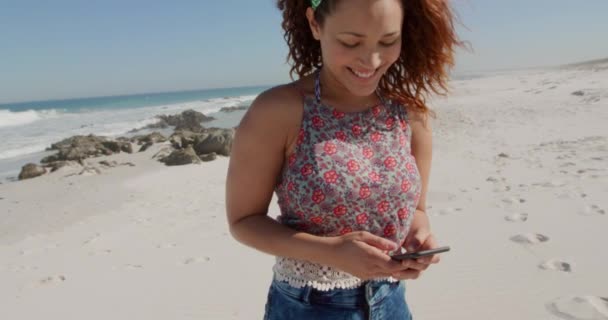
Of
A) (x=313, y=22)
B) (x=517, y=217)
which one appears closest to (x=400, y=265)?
(x=313, y=22)

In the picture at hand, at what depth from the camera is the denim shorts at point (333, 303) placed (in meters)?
1.65

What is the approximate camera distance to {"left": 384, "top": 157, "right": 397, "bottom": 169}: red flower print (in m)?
1.63

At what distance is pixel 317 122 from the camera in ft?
5.31

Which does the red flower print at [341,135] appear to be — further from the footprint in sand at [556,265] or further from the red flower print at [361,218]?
the footprint in sand at [556,265]

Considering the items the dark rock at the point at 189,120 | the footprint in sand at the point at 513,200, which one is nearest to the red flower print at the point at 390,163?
the footprint in sand at the point at 513,200

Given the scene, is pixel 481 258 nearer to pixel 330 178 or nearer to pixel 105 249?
pixel 330 178

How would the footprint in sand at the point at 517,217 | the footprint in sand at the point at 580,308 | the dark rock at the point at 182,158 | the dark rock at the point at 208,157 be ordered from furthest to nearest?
the dark rock at the point at 208,157 → the dark rock at the point at 182,158 → the footprint in sand at the point at 517,217 → the footprint in sand at the point at 580,308

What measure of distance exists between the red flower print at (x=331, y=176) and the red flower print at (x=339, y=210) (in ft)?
0.29

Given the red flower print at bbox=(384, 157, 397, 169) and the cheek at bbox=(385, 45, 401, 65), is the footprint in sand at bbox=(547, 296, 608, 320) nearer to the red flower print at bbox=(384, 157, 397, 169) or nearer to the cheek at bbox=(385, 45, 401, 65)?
the red flower print at bbox=(384, 157, 397, 169)

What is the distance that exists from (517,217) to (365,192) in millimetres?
4584

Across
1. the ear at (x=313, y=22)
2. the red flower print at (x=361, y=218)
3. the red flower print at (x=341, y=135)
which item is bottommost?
the red flower print at (x=361, y=218)

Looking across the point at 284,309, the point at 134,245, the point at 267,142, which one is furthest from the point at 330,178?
the point at 134,245

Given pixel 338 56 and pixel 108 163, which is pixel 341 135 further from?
pixel 108 163

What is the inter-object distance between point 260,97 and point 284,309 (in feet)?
2.34
